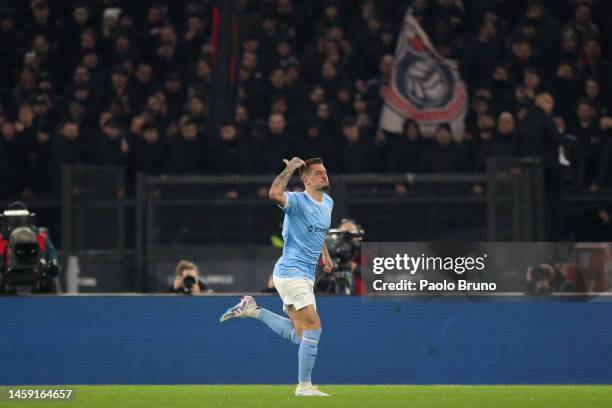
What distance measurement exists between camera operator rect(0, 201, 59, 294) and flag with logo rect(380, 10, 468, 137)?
7413 millimetres

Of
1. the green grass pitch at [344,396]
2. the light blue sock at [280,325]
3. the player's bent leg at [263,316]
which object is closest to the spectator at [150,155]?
the green grass pitch at [344,396]

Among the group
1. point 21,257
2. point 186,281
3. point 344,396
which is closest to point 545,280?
point 344,396

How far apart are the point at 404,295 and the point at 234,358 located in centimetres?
169

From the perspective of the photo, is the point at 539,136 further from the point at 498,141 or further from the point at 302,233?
the point at 302,233

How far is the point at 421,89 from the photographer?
21.6 m

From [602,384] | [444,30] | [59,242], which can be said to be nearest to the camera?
[602,384]

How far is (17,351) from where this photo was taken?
589 inches

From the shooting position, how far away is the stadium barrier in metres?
14.8

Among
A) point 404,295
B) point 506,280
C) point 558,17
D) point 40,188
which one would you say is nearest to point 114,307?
point 404,295

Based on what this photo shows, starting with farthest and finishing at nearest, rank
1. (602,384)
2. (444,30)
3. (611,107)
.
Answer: (444,30)
(611,107)
(602,384)

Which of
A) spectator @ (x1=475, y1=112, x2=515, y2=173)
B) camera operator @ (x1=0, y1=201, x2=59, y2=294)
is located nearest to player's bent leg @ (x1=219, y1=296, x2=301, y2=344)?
camera operator @ (x1=0, y1=201, x2=59, y2=294)

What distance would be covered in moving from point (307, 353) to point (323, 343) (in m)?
2.10

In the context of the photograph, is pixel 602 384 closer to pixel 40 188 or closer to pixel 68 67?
pixel 40 188

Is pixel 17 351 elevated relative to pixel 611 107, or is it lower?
lower
